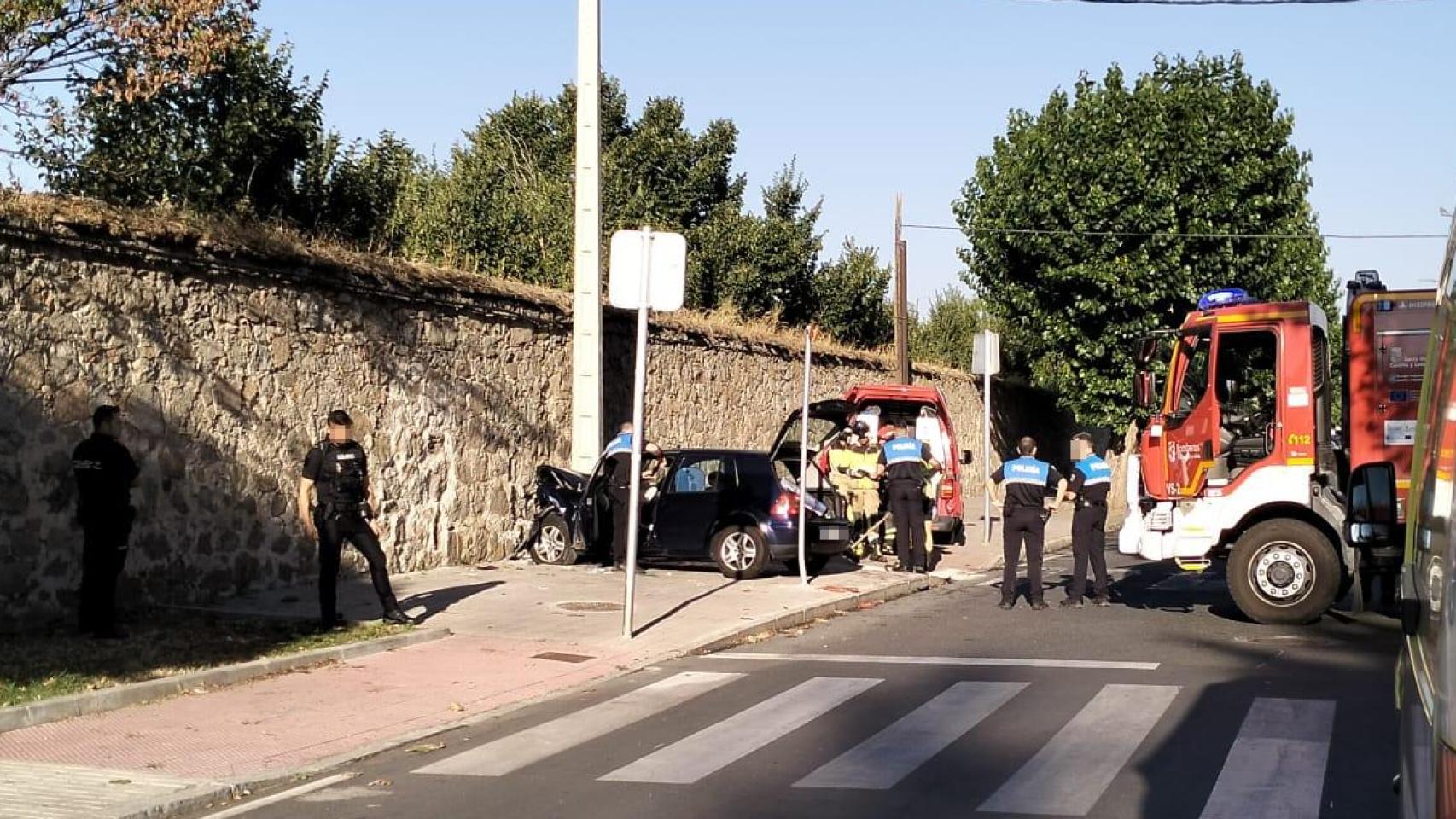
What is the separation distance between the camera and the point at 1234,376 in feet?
47.9

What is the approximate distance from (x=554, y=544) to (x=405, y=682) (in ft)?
24.7

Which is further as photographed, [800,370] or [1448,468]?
[800,370]

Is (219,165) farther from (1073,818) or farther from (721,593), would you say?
(1073,818)

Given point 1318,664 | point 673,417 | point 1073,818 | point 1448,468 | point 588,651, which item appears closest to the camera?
point 1448,468

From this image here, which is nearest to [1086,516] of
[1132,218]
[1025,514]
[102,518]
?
[1025,514]

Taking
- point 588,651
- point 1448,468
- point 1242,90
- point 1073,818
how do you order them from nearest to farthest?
point 1448,468, point 1073,818, point 588,651, point 1242,90

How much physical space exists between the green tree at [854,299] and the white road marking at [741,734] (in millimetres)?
33371

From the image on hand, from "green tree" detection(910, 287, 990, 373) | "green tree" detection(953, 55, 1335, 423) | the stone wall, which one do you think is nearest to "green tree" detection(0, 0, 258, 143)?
the stone wall

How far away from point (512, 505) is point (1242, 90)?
71.3 feet

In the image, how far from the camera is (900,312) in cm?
3062

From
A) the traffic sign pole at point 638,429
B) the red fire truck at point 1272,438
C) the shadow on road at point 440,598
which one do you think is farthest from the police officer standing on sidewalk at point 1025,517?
the shadow on road at point 440,598

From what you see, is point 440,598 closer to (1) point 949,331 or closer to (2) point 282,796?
(2) point 282,796

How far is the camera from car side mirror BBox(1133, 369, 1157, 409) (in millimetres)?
14641

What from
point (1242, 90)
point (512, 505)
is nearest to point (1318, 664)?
point (512, 505)
